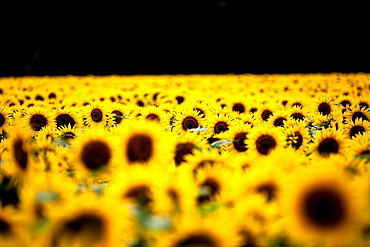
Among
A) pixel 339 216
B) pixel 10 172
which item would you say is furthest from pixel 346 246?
pixel 10 172

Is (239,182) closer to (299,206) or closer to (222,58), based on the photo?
(299,206)

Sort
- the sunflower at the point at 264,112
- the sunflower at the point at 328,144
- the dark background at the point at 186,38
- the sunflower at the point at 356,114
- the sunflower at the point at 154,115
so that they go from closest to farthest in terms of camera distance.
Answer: the sunflower at the point at 328,144, the sunflower at the point at 154,115, the sunflower at the point at 356,114, the sunflower at the point at 264,112, the dark background at the point at 186,38

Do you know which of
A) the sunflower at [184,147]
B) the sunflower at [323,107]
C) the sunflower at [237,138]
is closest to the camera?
the sunflower at [184,147]

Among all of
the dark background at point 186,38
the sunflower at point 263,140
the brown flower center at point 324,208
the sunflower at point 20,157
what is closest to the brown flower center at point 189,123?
the sunflower at point 263,140

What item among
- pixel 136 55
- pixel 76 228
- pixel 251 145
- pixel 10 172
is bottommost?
pixel 76 228

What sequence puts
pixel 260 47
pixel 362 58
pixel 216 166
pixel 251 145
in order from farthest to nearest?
pixel 260 47 → pixel 362 58 → pixel 251 145 → pixel 216 166

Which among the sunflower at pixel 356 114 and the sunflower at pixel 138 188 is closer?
the sunflower at pixel 138 188

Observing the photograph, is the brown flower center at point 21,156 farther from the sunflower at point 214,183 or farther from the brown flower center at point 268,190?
the brown flower center at point 268,190
